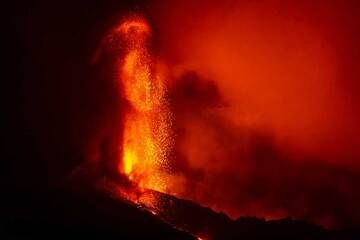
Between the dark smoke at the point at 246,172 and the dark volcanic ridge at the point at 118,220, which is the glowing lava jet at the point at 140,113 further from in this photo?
the dark volcanic ridge at the point at 118,220

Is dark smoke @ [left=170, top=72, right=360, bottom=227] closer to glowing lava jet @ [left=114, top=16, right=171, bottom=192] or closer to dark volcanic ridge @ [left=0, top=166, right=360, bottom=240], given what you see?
glowing lava jet @ [left=114, top=16, right=171, bottom=192]

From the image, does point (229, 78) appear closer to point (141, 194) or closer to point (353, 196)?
point (353, 196)

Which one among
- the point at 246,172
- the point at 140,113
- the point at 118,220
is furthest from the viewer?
the point at 246,172

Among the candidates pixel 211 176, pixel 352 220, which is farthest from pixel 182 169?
pixel 352 220

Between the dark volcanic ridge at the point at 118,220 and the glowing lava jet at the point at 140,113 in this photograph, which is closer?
the dark volcanic ridge at the point at 118,220

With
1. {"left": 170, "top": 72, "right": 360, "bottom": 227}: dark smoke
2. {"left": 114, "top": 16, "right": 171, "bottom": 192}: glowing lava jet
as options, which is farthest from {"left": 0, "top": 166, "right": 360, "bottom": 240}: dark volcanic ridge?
{"left": 170, "top": 72, "right": 360, "bottom": 227}: dark smoke

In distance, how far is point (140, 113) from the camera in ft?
79.6

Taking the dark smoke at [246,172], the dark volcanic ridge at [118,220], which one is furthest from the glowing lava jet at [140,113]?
the dark volcanic ridge at [118,220]

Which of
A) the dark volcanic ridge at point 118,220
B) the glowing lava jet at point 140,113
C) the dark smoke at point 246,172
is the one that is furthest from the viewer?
the dark smoke at point 246,172

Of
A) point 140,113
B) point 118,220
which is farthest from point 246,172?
point 118,220

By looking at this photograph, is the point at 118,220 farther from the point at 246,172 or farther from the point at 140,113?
the point at 246,172

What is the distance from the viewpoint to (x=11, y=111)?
26906 mm

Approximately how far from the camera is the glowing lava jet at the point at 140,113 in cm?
2292

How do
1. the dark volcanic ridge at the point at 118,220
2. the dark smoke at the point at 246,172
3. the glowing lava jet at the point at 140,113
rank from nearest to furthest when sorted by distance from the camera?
the dark volcanic ridge at the point at 118,220 < the glowing lava jet at the point at 140,113 < the dark smoke at the point at 246,172
